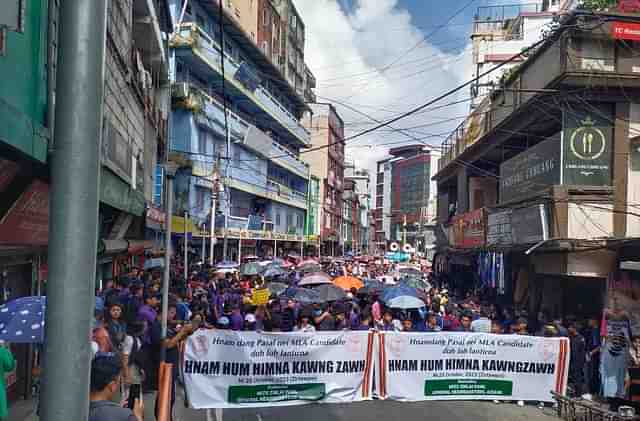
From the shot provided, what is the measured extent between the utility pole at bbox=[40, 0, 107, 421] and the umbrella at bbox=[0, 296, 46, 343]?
4.06m

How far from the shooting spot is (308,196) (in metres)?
62.1

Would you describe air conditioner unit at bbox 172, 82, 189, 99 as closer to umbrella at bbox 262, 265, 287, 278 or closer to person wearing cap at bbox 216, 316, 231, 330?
umbrella at bbox 262, 265, 287, 278

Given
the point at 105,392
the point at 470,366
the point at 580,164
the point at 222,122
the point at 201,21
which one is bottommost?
the point at 470,366

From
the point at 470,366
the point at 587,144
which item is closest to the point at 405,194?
the point at 587,144

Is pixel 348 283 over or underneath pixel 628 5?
underneath

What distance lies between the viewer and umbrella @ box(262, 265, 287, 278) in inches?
936

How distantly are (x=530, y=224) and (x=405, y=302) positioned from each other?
490 cm

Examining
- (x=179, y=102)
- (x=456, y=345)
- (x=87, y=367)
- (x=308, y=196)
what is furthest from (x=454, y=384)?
(x=308, y=196)

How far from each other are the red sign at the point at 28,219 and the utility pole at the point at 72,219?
6.01 meters

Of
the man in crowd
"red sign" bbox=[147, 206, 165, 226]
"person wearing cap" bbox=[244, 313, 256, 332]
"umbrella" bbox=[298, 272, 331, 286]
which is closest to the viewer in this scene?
the man in crowd

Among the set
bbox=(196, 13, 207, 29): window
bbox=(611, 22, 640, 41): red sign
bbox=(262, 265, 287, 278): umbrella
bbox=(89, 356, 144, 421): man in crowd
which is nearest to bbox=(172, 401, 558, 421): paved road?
bbox=(89, 356, 144, 421): man in crowd

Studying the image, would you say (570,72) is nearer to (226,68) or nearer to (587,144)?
(587,144)

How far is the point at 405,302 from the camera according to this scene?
46.3 feet

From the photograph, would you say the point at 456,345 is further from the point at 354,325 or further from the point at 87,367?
the point at 87,367
